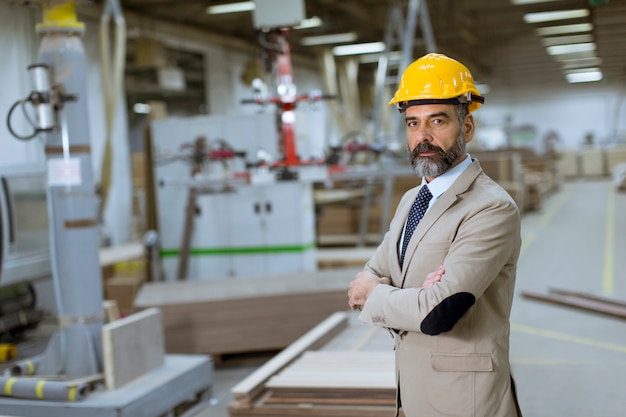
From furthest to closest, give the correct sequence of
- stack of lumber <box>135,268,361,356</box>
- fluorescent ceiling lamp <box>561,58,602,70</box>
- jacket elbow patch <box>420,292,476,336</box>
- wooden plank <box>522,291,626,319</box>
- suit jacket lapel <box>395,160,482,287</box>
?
wooden plank <box>522,291,626,319</box> → stack of lumber <box>135,268,361,356</box> → fluorescent ceiling lamp <box>561,58,602,70</box> → suit jacket lapel <box>395,160,482,287</box> → jacket elbow patch <box>420,292,476,336</box>

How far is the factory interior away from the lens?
171 inches

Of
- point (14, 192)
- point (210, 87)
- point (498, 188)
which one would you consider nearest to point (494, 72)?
point (210, 87)

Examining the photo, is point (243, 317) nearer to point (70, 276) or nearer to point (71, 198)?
point (70, 276)

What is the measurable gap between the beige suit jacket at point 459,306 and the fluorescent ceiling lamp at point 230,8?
39.6ft

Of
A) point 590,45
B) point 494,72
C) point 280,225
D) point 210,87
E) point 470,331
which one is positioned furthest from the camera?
point 494,72

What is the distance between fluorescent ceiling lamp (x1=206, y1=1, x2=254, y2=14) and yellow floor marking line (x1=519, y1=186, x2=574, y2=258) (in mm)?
6710

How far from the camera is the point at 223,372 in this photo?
6715 millimetres

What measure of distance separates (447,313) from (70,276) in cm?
306

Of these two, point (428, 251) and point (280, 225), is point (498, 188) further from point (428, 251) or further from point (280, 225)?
point (280, 225)

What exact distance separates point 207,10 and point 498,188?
1286 centimetres

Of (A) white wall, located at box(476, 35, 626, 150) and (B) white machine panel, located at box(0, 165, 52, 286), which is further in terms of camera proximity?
(A) white wall, located at box(476, 35, 626, 150)

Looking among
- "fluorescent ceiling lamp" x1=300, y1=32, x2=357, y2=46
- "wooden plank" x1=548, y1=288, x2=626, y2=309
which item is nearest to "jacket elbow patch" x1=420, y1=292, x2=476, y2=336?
"wooden plank" x1=548, y1=288, x2=626, y2=309

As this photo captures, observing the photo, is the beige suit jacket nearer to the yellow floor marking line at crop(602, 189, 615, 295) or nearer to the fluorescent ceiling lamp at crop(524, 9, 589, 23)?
the fluorescent ceiling lamp at crop(524, 9, 589, 23)

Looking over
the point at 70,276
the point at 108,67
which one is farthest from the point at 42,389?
the point at 108,67
